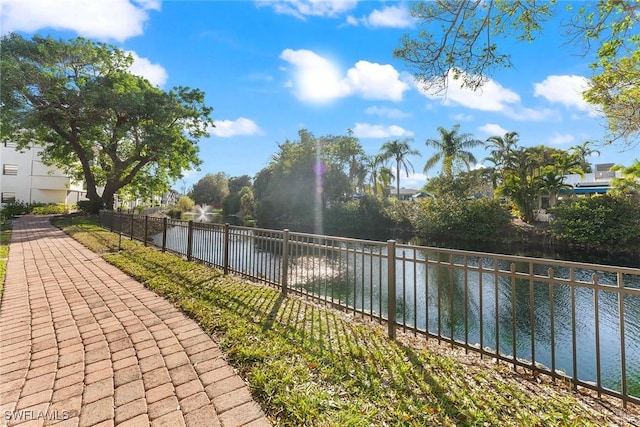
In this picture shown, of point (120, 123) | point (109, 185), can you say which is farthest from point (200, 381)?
point (109, 185)

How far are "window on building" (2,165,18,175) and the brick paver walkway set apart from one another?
115 ft

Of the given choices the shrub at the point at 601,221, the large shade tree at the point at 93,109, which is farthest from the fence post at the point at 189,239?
the shrub at the point at 601,221

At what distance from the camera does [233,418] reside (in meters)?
2.02

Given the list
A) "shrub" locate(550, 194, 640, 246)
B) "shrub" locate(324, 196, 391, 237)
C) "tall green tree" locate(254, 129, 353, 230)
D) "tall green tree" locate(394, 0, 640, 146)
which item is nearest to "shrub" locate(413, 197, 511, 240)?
"shrub" locate(550, 194, 640, 246)

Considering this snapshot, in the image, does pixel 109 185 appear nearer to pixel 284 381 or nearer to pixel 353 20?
pixel 353 20

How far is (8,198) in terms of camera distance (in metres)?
28.2

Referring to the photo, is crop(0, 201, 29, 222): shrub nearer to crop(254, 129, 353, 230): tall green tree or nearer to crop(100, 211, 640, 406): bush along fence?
crop(100, 211, 640, 406): bush along fence

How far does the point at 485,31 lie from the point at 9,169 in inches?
1601

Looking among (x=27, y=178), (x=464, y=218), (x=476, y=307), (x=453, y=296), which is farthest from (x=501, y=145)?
(x=27, y=178)

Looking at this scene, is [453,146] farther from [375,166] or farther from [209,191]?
[209,191]

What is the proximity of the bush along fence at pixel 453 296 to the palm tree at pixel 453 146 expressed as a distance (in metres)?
20.0

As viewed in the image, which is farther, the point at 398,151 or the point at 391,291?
the point at 398,151

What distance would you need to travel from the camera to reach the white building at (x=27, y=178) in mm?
28562

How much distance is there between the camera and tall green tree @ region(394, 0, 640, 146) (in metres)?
4.91
